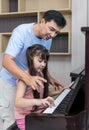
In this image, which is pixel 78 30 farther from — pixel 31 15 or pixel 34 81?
pixel 34 81

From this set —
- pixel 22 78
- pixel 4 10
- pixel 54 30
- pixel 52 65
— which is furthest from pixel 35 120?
pixel 4 10

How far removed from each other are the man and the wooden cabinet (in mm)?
1110

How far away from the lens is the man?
4.34 feet

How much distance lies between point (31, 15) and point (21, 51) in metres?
1.43

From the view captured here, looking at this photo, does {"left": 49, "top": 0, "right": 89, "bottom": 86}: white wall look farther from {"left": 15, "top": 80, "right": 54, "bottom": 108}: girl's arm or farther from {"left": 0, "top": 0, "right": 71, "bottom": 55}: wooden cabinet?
{"left": 15, "top": 80, "right": 54, "bottom": 108}: girl's arm

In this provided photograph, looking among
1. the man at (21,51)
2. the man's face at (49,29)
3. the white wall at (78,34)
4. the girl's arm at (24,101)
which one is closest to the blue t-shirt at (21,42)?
the man at (21,51)

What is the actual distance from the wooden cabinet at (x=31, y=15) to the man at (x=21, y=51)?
3.64 feet

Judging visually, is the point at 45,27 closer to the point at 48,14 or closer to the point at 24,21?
the point at 48,14

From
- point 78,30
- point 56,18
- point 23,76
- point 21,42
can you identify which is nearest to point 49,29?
point 56,18

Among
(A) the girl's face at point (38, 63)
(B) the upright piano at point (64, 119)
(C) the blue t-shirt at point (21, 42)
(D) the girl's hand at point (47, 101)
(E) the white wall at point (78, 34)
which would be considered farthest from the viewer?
(E) the white wall at point (78, 34)

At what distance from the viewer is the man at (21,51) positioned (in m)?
1.32

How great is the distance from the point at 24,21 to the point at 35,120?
2090mm

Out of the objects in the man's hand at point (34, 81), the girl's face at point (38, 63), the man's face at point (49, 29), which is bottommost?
the man's hand at point (34, 81)

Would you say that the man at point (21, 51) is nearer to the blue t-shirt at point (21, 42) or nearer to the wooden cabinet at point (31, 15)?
the blue t-shirt at point (21, 42)
